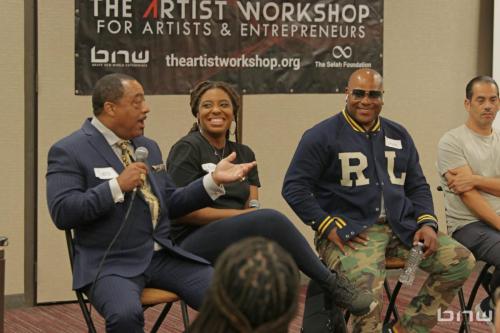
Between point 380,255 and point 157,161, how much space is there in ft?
3.44

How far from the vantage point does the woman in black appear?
352 cm

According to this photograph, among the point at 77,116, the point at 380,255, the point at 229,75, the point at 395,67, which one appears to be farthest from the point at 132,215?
the point at 395,67

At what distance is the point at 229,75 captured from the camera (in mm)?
5430

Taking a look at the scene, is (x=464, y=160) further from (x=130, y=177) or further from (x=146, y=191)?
(x=130, y=177)

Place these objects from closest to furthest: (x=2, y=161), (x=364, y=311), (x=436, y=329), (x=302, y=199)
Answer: (x=364, y=311) < (x=302, y=199) < (x=436, y=329) < (x=2, y=161)

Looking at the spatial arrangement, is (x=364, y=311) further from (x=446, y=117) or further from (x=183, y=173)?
(x=446, y=117)

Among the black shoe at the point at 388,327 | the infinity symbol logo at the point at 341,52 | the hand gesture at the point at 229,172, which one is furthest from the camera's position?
the infinity symbol logo at the point at 341,52

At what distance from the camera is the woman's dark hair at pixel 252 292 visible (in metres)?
1.43

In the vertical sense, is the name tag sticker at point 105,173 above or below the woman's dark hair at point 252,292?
above

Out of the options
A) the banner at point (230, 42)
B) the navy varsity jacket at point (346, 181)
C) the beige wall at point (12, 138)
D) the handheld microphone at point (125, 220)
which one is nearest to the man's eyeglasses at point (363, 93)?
the navy varsity jacket at point (346, 181)

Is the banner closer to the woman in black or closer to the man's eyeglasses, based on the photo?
the woman in black

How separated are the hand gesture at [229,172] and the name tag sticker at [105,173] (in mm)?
391

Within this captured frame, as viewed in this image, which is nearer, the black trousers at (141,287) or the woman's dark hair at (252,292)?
the woman's dark hair at (252,292)

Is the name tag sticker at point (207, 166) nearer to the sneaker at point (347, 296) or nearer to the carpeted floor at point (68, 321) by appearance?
the sneaker at point (347, 296)
